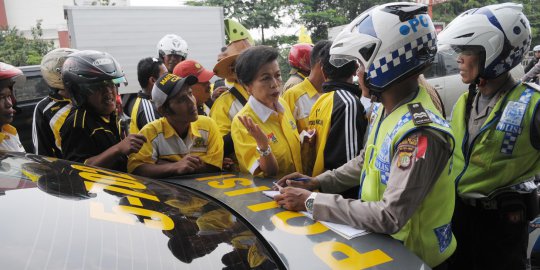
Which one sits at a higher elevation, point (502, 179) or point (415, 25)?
point (415, 25)

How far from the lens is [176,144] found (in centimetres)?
268

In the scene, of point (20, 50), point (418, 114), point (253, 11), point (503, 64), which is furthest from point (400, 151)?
point (20, 50)

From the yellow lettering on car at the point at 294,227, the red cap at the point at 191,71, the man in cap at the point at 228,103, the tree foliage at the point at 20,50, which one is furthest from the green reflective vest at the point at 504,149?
the tree foliage at the point at 20,50

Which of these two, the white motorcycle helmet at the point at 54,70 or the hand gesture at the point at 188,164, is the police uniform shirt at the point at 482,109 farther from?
the white motorcycle helmet at the point at 54,70

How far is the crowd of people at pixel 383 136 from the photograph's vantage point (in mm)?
1600

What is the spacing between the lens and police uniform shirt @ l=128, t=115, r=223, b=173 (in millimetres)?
2547

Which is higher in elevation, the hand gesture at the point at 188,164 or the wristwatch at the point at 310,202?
the wristwatch at the point at 310,202

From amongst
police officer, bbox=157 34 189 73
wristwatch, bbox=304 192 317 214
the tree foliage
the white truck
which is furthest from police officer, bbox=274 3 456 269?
the tree foliage

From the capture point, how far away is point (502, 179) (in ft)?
7.35

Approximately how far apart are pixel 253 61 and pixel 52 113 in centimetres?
170

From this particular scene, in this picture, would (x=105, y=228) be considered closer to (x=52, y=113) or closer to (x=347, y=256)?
(x=347, y=256)

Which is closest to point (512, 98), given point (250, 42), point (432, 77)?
point (250, 42)

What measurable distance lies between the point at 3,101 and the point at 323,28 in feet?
61.1

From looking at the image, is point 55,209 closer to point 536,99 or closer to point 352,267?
point 352,267
